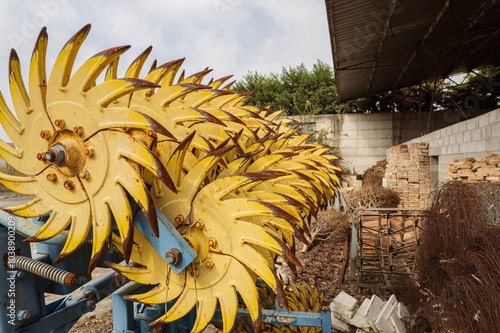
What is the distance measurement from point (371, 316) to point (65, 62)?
3.90 metres

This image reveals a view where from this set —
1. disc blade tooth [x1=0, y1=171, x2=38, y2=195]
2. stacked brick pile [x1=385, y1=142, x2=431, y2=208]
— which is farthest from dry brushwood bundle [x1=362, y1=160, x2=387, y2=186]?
disc blade tooth [x1=0, y1=171, x2=38, y2=195]

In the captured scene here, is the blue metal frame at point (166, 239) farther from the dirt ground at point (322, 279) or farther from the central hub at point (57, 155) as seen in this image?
the dirt ground at point (322, 279)

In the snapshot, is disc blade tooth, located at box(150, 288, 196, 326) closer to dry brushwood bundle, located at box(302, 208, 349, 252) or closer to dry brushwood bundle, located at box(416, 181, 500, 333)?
dry brushwood bundle, located at box(416, 181, 500, 333)

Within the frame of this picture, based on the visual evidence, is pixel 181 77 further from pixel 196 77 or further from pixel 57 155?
pixel 57 155

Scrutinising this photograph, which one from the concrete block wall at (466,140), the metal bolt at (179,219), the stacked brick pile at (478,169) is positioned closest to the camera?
the metal bolt at (179,219)

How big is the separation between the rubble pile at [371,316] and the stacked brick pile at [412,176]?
243 inches

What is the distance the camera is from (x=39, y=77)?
142 cm

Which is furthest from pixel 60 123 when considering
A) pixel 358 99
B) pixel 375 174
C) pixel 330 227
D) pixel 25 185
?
pixel 358 99

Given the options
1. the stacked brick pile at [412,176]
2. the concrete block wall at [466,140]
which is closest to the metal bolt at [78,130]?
the concrete block wall at [466,140]

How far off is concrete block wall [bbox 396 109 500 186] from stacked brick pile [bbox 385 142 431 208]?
221 millimetres

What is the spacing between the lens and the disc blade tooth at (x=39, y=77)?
4.56 feet

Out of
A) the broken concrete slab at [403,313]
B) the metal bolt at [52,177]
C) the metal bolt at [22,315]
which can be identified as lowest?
the broken concrete slab at [403,313]

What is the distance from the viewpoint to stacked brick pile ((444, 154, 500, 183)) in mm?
4746

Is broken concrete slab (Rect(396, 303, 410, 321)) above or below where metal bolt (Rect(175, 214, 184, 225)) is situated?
below
